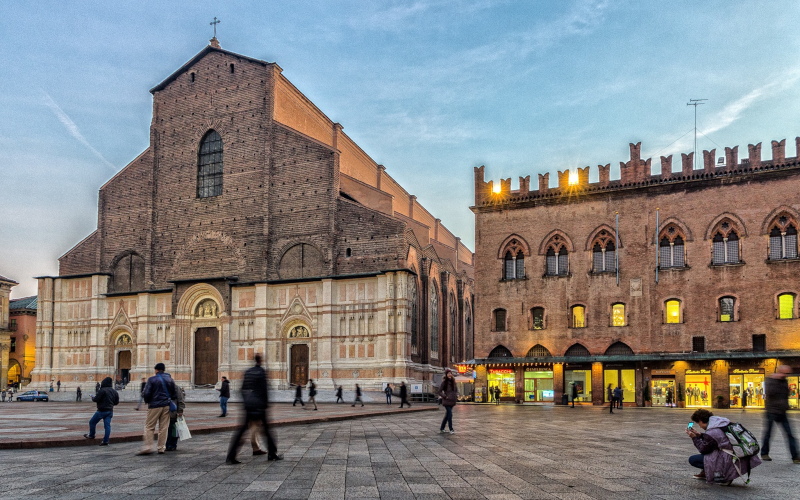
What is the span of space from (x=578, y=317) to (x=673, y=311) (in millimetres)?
4978

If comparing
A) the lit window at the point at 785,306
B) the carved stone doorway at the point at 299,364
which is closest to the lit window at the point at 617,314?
the lit window at the point at 785,306

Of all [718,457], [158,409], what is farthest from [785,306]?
[158,409]

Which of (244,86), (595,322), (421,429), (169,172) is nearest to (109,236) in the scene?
(169,172)

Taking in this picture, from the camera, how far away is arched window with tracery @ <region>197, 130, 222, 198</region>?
161ft

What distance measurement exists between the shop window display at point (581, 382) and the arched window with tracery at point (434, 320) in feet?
40.4

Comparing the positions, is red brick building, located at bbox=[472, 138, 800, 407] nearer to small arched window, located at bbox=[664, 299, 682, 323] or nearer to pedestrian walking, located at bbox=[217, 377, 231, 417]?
small arched window, located at bbox=[664, 299, 682, 323]

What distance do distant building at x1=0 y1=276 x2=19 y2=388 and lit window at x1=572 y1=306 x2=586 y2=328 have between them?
200ft

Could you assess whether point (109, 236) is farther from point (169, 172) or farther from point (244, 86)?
point (244, 86)

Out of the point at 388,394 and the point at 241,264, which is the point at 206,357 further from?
the point at 388,394

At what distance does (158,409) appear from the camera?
12.9 meters

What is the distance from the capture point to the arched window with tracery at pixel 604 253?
39.0 metres

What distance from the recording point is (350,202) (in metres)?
45.0

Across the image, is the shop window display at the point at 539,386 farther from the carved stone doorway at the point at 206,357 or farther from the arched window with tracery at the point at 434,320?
the carved stone doorway at the point at 206,357

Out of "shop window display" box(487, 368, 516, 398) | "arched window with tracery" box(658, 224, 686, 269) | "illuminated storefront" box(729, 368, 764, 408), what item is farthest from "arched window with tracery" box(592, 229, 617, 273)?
"illuminated storefront" box(729, 368, 764, 408)
